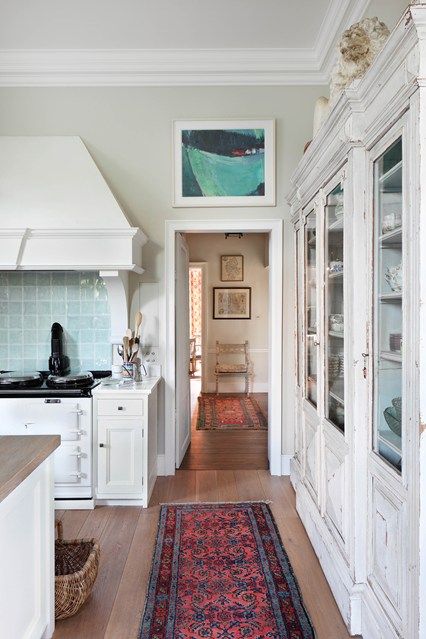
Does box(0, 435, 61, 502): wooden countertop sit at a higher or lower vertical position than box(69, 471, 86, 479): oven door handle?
higher

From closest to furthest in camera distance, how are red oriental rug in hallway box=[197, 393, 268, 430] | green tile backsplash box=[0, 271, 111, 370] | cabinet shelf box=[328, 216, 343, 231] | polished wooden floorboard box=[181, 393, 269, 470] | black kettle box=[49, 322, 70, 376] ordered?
cabinet shelf box=[328, 216, 343, 231] < black kettle box=[49, 322, 70, 376] < green tile backsplash box=[0, 271, 111, 370] < polished wooden floorboard box=[181, 393, 269, 470] < red oriental rug in hallway box=[197, 393, 268, 430]

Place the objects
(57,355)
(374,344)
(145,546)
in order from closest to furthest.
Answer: (374,344)
(145,546)
(57,355)

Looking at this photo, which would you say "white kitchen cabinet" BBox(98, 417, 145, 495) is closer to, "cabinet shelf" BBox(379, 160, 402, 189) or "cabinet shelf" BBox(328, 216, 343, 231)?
"cabinet shelf" BBox(328, 216, 343, 231)

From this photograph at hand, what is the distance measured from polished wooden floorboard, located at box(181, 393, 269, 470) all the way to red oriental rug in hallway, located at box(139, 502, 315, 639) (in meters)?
0.84

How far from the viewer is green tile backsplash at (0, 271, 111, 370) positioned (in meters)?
3.55

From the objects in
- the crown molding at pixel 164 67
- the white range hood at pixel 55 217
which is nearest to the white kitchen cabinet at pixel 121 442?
the white range hood at pixel 55 217

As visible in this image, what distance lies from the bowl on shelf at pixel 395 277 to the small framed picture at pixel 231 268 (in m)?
5.62

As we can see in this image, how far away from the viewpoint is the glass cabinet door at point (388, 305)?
1.59 metres

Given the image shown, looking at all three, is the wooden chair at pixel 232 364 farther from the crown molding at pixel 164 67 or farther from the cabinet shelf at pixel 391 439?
the cabinet shelf at pixel 391 439

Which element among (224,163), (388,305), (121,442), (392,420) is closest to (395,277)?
(388,305)

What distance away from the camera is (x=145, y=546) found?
8.34 ft

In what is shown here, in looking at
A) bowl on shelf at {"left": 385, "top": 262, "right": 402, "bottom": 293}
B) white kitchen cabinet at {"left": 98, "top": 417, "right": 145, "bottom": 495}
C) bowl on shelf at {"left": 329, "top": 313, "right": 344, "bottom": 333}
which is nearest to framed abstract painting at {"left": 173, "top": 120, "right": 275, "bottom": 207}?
bowl on shelf at {"left": 329, "top": 313, "right": 344, "bottom": 333}

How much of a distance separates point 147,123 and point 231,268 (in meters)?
3.90

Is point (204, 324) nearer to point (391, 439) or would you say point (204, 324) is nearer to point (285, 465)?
point (285, 465)
